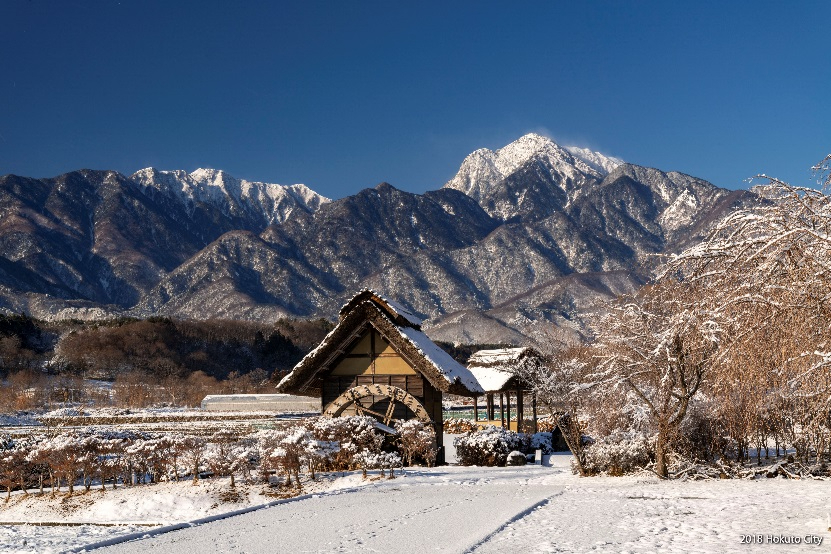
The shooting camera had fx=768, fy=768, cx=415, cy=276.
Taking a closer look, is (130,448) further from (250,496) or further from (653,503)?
(653,503)

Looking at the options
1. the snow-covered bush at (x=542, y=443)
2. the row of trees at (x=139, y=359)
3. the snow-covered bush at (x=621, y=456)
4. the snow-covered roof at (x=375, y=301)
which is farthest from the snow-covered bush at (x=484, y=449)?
the row of trees at (x=139, y=359)

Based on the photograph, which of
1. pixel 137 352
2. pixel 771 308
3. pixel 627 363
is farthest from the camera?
pixel 137 352

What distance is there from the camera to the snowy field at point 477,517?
34.9ft

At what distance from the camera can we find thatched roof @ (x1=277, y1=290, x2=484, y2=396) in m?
23.5

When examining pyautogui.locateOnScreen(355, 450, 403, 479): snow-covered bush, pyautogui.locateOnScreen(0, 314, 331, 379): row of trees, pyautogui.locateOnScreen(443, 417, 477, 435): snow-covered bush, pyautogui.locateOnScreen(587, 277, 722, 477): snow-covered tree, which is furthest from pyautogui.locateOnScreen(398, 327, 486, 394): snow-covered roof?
pyautogui.locateOnScreen(0, 314, 331, 379): row of trees

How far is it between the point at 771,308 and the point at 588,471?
501 inches

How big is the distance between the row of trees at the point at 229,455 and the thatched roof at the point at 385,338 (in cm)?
188

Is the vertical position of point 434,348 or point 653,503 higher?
point 434,348

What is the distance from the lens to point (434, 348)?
25.5 meters

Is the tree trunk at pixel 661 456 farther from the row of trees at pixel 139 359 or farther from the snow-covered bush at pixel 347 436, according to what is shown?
the row of trees at pixel 139 359

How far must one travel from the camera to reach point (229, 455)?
66.2ft

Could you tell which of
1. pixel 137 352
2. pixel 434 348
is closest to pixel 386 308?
pixel 434 348

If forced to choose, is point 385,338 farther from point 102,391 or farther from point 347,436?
point 102,391

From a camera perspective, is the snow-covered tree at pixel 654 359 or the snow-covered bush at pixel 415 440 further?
the snow-covered bush at pixel 415 440
